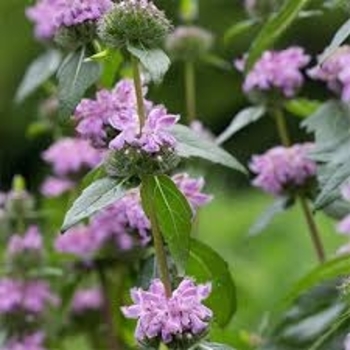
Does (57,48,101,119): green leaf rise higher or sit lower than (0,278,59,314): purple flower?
higher

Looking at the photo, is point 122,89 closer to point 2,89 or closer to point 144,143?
point 144,143

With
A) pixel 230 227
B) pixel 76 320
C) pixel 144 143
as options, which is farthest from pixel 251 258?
pixel 144 143

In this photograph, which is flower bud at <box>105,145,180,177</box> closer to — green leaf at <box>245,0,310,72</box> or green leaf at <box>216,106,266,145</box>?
green leaf at <box>245,0,310,72</box>

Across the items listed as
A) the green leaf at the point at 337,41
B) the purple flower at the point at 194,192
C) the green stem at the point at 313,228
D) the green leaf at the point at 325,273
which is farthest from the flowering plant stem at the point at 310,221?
the green leaf at the point at 337,41

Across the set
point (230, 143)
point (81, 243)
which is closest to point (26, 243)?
point (81, 243)

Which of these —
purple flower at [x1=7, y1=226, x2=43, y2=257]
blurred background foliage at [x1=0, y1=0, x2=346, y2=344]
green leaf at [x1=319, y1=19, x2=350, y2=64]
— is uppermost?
green leaf at [x1=319, y1=19, x2=350, y2=64]

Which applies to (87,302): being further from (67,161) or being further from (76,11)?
(76,11)

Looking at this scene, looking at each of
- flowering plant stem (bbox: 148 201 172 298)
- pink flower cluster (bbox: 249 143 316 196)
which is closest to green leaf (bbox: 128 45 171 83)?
flowering plant stem (bbox: 148 201 172 298)
